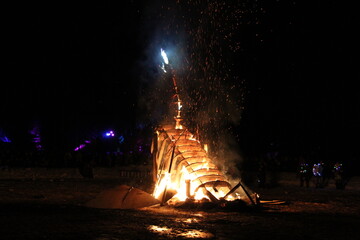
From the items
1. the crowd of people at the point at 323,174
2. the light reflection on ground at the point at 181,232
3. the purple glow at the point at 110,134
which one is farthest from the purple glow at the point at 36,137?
the light reflection on ground at the point at 181,232

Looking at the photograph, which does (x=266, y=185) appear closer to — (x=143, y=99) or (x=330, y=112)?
(x=330, y=112)

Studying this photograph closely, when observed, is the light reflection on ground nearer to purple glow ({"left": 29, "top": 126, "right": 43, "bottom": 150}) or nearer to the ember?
the ember

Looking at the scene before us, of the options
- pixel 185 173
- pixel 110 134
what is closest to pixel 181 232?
pixel 185 173

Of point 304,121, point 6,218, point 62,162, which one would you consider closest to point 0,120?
point 62,162

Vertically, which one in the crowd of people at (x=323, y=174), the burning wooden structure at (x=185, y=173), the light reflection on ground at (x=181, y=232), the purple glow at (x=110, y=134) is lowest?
the light reflection on ground at (x=181, y=232)

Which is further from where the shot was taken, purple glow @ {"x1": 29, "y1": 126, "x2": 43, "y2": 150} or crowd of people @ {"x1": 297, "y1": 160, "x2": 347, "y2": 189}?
purple glow @ {"x1": 29, "y1": 126, "x2": 43, "y2": 150}

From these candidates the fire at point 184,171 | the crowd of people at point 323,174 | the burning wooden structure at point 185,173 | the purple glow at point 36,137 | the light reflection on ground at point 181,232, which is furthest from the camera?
the purple glow at point 36,137

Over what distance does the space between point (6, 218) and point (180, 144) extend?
19.4ft

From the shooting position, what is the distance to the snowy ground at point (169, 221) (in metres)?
9.11

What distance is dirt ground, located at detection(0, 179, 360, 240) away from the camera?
9.10 meters

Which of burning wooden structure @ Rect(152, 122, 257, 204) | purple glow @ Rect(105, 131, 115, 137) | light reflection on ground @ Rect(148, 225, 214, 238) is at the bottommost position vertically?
light reflection on ground @ Rect(148, 225, 214, 238)

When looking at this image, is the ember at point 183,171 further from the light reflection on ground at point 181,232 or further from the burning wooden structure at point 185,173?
the light reflection on ground at point 181,232

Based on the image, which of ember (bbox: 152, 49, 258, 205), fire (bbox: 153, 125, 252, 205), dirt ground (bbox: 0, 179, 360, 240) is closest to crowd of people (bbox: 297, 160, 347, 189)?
dirt ground (bbox: 0, 179, 360, 240)

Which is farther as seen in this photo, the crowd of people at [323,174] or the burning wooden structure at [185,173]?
the crowd of people at [323,174]
